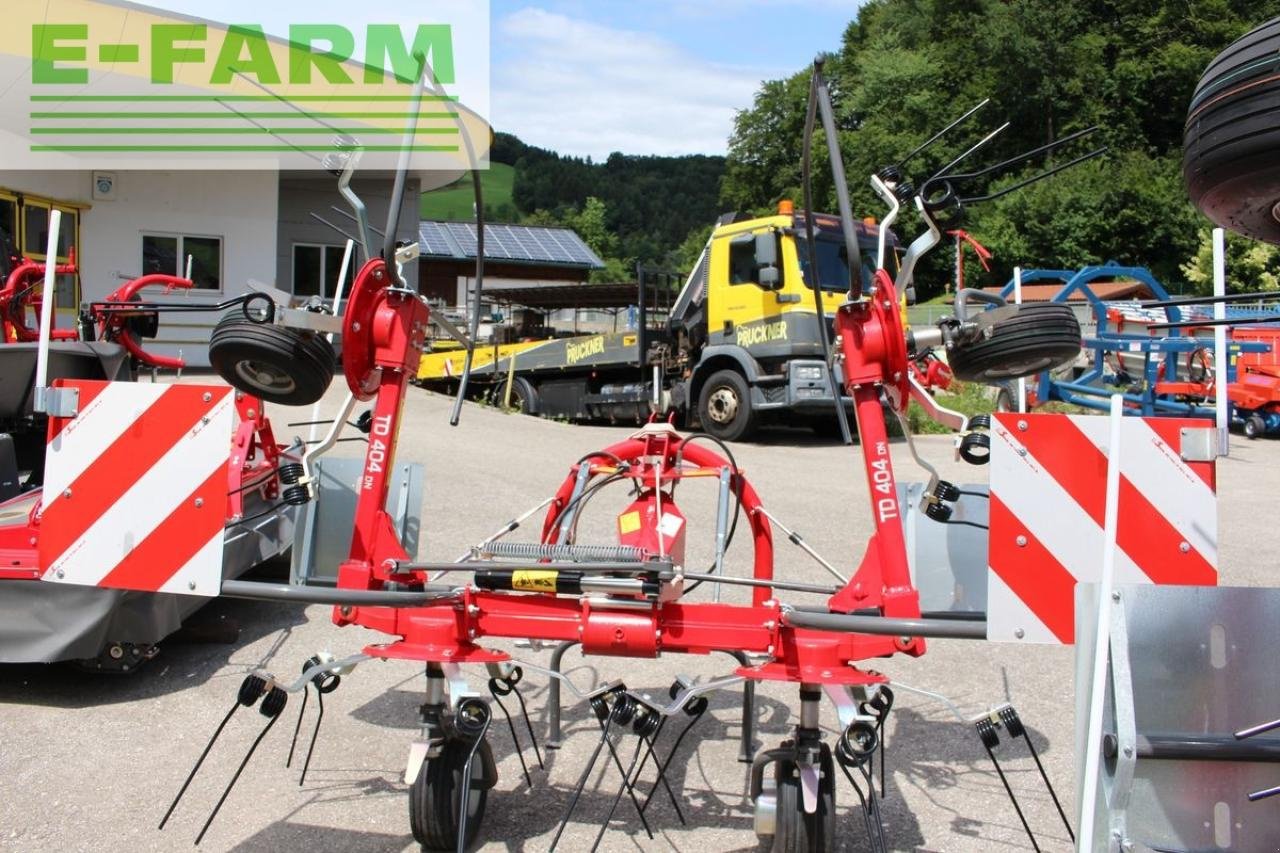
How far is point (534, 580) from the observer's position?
320cm

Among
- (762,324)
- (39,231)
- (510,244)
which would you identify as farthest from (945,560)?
(510,244)

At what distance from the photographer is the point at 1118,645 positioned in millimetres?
1864

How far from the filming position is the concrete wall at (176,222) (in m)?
16.8

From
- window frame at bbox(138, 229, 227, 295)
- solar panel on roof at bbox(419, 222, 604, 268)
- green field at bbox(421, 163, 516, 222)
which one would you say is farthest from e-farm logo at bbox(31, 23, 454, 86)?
green field at bbox(421, 163, 516, 222)

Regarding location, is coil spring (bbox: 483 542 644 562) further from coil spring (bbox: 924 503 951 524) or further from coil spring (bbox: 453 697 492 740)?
coil spring (bbox: 924 503 951 524)

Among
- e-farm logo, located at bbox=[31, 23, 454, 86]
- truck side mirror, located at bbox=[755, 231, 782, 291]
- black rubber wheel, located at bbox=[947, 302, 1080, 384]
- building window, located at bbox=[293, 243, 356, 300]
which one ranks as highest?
e-farm logo, located at bbox=[31, 23, 454, 86]

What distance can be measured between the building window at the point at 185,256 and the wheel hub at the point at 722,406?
831cm

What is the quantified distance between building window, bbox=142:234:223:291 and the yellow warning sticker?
602 inches

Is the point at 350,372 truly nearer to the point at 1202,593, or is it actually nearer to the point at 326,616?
the point at 1202,593

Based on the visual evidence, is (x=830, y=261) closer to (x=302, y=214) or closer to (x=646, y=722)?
(x=302, y=214)

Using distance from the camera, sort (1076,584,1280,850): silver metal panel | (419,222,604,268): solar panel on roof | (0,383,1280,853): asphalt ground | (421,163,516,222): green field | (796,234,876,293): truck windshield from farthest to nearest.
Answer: (421,163,516,222): green field, (419,222,604,268): solar panel on roof, (796,234,876,293): truck windshield, (0,383,1280,853): asphalt ground, (1076,584,1280,850): silver metal panel

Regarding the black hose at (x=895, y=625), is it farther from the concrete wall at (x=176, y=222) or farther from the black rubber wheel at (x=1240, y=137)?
the concrete wall at (x=176, y=222)

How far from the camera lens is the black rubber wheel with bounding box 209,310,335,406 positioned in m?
3.18

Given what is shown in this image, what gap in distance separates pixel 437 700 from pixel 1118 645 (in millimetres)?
1960
